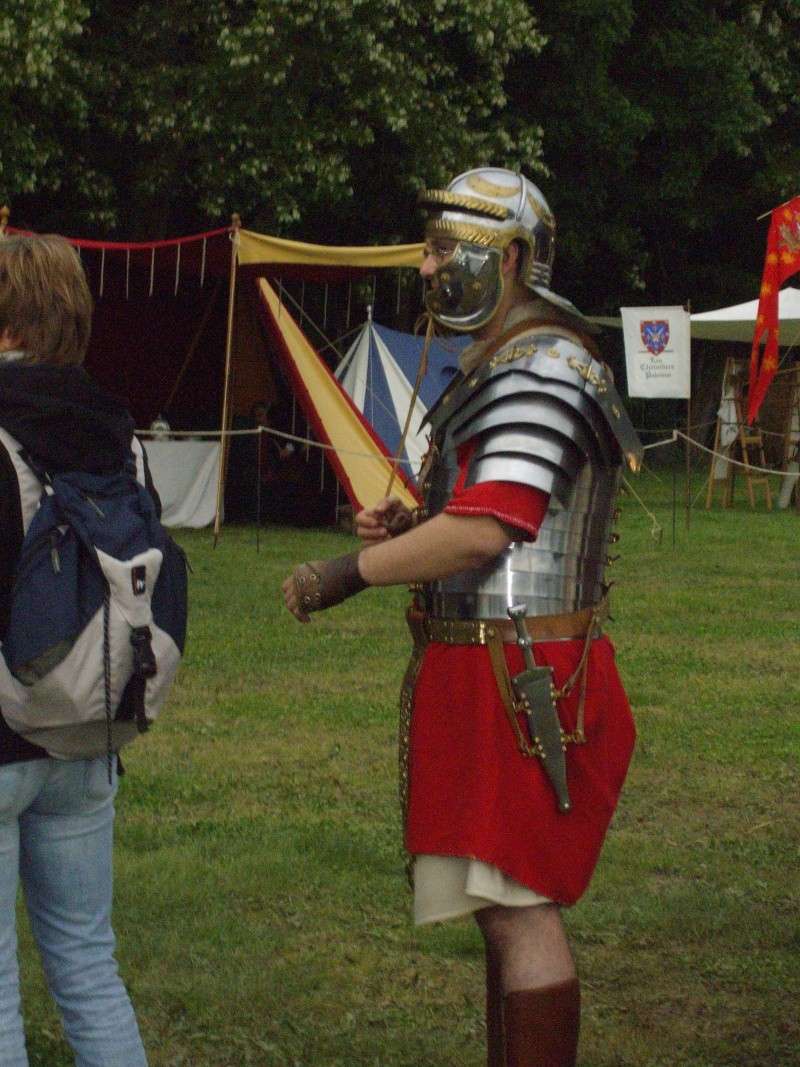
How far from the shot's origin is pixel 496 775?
2.87 meters

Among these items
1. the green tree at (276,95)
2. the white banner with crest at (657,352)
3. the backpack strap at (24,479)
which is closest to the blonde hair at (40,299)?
the backpack strap at (24,479)

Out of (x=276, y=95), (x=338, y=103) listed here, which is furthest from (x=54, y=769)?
(x=338, y=103)

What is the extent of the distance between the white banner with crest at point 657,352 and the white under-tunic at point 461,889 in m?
12.0

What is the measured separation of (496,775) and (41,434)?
3.07ft

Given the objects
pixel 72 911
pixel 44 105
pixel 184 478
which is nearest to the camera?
pixel 72 911

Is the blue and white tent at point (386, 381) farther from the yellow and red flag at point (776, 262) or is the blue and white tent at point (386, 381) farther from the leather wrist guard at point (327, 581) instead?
the leather wrist guard at point (327, 581)

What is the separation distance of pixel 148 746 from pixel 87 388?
3.70m

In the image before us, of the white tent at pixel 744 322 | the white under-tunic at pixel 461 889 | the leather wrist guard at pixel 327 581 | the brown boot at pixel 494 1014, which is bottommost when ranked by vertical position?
the brown boot at pixel 494 1014

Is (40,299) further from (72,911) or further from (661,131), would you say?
(661,131)

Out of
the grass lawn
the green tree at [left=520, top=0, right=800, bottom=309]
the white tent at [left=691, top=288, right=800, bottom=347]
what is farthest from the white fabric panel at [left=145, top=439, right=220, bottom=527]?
the green tree at [left=520, top=0, right=800, bottom=309]

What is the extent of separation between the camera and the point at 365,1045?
11.9 ft

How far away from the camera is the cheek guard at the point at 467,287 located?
2.93 metres

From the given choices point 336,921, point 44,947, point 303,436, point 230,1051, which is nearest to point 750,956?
point 336,921

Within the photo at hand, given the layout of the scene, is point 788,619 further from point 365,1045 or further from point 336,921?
point 365,1045
